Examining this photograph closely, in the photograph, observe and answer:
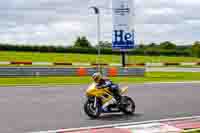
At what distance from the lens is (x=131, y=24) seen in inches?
1287

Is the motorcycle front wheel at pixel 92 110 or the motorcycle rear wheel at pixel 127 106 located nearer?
the motorcycle front wheel at pixel 92 110

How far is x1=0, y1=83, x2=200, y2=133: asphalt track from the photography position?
10.6 metres

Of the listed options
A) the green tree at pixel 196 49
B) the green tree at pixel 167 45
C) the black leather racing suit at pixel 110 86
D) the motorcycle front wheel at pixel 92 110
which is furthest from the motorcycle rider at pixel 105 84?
the green tree at pixel 167 45

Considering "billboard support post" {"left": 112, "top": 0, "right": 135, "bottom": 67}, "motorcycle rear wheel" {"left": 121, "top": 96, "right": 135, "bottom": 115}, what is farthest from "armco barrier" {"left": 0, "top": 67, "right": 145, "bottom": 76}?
"motorcycle rear wheel" {"left": 121, "top": 96, "right": 135, "bottom": 115}

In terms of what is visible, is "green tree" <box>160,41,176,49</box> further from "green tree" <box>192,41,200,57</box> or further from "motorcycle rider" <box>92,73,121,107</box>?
"motorcycle rider" <box>92,73,121,107</box>

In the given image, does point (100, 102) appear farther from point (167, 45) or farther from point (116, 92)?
point (167, 45)

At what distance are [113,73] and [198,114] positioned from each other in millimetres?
17532

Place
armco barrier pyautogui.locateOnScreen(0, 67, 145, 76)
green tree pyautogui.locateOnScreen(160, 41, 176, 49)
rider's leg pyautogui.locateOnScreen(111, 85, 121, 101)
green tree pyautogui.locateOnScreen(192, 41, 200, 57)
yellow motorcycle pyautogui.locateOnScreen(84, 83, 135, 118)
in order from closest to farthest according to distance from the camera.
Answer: yellow motorcycle pyautogui.locateOnScreen(84, 83, 135, 118)
rider's leg pyautogui.locateOnScreen(111, 85, 121, 101)
armco barrier pyautogui.locateOnScreen(0, 67, 145, 76)
green tree pyautogui.locateOnScreen(192, 41, 200, 57)
green tree pyautogui.locateOnScreen(160, 41, 176, 49)

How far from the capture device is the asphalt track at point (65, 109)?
10594 millimetres

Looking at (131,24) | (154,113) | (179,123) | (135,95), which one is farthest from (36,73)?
(179,123)

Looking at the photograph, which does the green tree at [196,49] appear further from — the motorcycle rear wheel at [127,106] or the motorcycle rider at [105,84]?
the motorcycle rider at [105,84]

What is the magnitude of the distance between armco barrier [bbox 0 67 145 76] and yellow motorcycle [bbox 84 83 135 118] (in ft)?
52.0

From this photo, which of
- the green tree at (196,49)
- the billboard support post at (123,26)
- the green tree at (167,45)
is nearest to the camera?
the billboard support post at (123,26)

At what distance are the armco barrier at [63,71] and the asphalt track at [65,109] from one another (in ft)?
29.6
